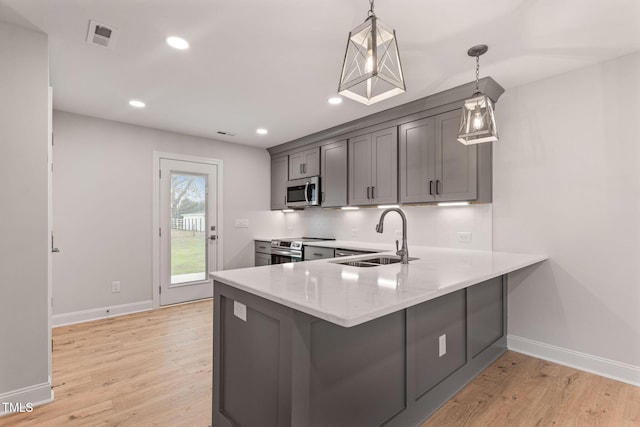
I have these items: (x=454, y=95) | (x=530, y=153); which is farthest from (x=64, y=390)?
(x=530, y=153)

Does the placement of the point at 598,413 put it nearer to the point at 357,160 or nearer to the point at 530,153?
the point at 530,153

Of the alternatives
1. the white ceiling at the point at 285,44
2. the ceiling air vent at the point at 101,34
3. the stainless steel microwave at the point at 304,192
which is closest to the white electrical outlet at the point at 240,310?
the white ceiling at the point at 285,44

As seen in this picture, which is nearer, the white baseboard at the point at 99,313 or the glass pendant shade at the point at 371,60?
the glass pendant shade at the point at 371,60

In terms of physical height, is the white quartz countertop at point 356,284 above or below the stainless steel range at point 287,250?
above

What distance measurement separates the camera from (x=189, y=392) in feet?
7.21

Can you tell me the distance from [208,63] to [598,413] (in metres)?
3.68

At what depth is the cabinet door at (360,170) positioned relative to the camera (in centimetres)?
387

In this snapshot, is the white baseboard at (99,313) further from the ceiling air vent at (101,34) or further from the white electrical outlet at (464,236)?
the white electrical outlet at (464,236)

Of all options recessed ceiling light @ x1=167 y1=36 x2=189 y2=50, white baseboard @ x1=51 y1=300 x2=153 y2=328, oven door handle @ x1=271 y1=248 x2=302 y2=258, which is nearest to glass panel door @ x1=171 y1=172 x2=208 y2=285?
white baseboard @ x1=51 y1=300 x2=153 y2=328

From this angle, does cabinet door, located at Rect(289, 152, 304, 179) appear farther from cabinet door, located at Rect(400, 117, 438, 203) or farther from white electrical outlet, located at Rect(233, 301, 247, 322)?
white electrical outlet, located at Rect(233, 301, 247, 322)

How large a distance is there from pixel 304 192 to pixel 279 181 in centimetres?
81

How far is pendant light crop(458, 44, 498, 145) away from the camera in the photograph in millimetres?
2057

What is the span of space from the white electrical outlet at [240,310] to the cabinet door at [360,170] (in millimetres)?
2483

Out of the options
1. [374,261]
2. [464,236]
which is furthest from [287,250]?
[464,236]
